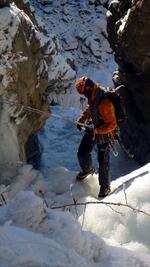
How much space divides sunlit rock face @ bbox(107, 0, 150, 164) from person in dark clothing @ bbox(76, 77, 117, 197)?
3083 millimetres

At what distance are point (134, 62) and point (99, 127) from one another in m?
3.90

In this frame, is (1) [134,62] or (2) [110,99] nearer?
(2) [110,99]

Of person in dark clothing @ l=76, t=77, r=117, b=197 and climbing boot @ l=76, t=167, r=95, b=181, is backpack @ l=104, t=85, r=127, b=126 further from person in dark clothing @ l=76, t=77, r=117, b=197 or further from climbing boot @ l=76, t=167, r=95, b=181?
climbing boot @ l=76, t=167, r=95, b=181

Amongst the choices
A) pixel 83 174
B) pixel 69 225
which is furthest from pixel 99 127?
pixel 69 225

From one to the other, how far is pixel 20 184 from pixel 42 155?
4356mm

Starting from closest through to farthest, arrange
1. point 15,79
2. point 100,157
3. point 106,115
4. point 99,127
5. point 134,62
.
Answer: point 106,115 → point 99,127 → point 100,157 → point 15,79 → point 134,62

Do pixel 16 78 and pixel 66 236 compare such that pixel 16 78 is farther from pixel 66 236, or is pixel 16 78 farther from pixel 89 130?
pixel 66 236

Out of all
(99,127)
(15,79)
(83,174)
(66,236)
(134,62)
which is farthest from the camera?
(134,62)

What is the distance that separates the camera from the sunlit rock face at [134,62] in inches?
329

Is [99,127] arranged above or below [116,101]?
below

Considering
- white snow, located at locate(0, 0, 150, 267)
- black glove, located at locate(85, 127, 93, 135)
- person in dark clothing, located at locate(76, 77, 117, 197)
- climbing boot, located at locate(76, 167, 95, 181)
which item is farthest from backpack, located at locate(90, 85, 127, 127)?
climbing boot, located at locate(76, 167, 95, 181)

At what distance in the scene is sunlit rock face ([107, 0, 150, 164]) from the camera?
329 inches

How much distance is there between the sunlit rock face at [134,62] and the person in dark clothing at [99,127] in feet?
10.1

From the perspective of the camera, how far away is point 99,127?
17.3ft
